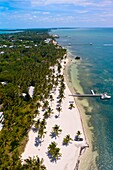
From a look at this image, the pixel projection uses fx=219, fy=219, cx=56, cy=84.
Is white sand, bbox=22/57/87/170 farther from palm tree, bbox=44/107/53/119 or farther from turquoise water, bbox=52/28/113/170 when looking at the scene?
turquoise water, bbox=52/28/113/170

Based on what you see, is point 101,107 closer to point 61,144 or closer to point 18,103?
point 61,144

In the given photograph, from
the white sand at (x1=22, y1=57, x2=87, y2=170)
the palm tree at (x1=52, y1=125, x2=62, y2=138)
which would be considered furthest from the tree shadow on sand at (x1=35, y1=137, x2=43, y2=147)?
the palm tree at (x1=52, y1=125, x2=62, y2=138)

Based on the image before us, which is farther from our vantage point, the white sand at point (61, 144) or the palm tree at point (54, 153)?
the palm tree at point (54, 153)

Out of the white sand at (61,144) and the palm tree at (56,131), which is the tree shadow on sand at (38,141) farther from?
the palm tree at (56,131)

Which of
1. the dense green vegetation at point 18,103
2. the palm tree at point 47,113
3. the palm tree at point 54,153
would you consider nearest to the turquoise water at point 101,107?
the palm tree at point 54,153

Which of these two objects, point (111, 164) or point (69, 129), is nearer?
point (111, 164)

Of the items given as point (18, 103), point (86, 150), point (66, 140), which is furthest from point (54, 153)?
point (18, 103)

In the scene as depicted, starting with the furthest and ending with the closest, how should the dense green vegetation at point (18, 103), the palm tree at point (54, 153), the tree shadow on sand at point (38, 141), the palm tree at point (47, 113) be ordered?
the palm tree at point (47, 113)
the tree shadow on sand at point (38, 141)
the dense green vegetation at point (18, 103)
the palm tree at point (54, 153)

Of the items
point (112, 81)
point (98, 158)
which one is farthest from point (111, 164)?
point (112, 81)

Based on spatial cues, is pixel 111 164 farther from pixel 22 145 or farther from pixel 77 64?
pixel 77 64

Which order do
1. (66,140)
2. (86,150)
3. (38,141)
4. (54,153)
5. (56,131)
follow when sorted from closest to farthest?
(54,153) → (86,150) → (66,140) → (38,141) → (56,131)

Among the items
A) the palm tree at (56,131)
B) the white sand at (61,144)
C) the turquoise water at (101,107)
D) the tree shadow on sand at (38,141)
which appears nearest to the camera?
the white sand at (61,144)
